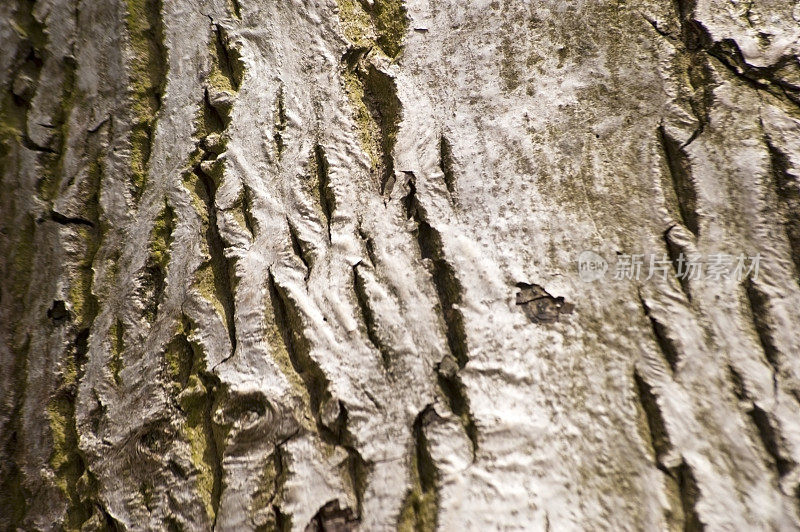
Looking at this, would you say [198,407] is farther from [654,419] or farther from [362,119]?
[654,419]

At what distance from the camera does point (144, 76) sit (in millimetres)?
855

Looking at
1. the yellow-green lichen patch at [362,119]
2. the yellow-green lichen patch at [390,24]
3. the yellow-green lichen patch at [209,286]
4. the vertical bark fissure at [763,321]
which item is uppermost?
the yellow-green lichen patch at [390,24]

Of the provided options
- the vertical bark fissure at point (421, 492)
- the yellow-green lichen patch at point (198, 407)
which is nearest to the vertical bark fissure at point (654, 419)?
the vertical bark fissure at point (421, 492)

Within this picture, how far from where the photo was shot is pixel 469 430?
25.3 inches

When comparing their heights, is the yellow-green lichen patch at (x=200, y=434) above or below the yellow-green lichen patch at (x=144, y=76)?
below

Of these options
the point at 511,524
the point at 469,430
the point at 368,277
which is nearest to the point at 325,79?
the point at 368,277

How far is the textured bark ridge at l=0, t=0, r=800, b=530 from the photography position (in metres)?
0.63

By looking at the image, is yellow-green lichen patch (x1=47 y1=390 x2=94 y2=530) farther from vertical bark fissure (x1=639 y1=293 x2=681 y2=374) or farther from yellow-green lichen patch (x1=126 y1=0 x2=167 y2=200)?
vertical bark fissure (x1=639 y1=293 x2=681 y2=374)

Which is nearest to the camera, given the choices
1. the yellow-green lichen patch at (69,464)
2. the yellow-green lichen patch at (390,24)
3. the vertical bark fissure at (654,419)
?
the vertical bark fissure at (654,419)

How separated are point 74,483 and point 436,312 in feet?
1.96

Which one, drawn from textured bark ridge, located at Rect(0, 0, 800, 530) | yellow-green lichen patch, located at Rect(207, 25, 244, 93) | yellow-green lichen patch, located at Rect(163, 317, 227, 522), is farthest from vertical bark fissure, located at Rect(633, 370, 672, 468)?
yellow-green lichen patch, located at Rect(207, 25, 244, 93)

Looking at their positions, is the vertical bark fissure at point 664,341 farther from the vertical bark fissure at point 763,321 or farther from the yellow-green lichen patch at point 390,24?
the yellow-green lichen patch at point 390,24

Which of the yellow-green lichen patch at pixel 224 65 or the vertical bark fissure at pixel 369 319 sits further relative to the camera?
the yellow-green lichen patch at pixel 224 65

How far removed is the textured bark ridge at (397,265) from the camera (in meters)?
0.63
